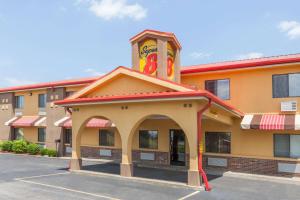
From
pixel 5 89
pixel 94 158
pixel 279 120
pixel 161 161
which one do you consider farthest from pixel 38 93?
pixel 279 120

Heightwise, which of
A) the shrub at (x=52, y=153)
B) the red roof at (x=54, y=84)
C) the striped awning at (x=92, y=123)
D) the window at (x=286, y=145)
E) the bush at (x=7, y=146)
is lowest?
the shrub at (x=52, y=153)

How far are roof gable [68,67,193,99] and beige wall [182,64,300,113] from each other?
575 centimetres

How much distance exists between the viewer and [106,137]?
25.3 meters

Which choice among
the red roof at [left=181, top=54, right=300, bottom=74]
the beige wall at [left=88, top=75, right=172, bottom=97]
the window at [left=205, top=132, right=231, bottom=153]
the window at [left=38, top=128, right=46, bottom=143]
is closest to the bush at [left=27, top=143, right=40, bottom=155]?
the window at [left=38, top=128, right=46, bottom=143]

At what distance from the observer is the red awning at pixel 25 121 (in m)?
29.4

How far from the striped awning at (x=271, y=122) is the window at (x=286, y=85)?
4.37 feet

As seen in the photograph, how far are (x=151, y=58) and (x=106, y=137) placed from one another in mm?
9634

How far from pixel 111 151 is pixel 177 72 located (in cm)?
929

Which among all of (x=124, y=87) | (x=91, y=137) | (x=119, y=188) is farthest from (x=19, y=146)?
(x=119, y=188)

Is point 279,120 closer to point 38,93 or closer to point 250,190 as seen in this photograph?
point 250,190

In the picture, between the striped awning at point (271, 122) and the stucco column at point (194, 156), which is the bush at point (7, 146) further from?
the striped awning at point (271, 122)

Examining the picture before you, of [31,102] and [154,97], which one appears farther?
[31,102]

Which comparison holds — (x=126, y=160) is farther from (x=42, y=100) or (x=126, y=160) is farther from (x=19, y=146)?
(x=19, y=146)

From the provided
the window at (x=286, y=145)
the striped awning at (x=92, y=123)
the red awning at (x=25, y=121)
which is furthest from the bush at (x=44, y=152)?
the window at (x=286, y=145)
